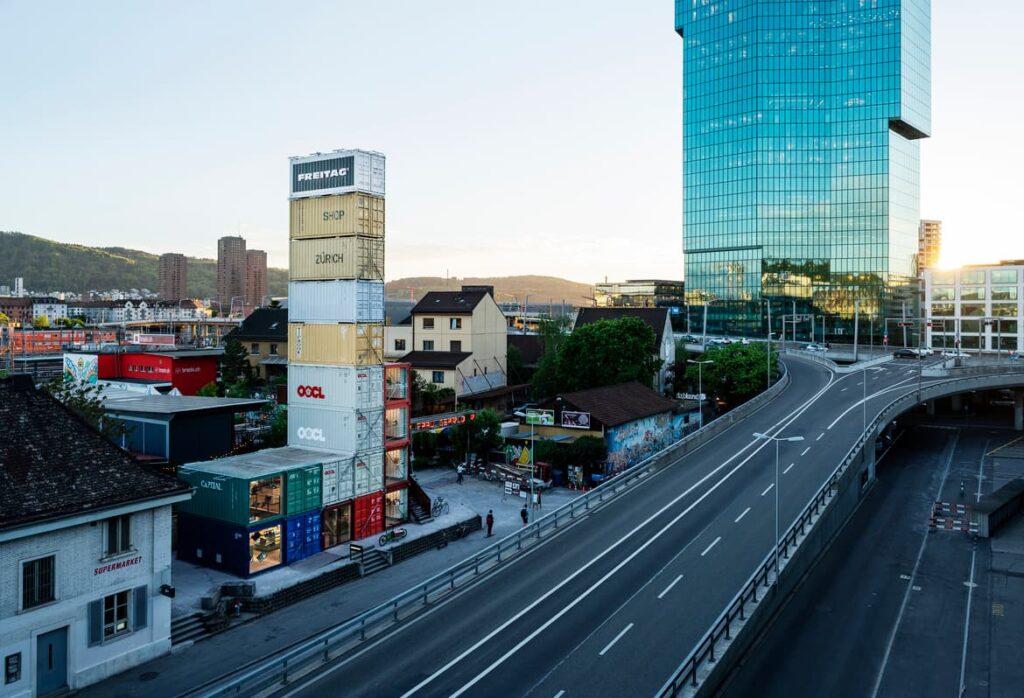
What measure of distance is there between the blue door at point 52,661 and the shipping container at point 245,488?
994cm

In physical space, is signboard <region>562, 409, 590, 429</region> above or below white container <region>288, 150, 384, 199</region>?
below

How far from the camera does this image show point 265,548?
3631cm

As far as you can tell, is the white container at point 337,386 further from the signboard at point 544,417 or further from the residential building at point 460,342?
the residential building at point 460,342

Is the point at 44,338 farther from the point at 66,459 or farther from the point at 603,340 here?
the point at 66,459

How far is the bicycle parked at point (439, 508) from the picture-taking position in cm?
4619

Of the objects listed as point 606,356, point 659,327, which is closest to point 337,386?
point 606,356

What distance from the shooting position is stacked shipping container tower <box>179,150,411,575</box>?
40875 millimetres

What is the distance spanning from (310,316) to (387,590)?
17.0 metres

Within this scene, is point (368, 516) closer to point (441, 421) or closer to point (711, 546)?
point (711, 546)

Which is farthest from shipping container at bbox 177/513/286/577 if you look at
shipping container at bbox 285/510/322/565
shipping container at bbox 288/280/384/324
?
shipping container at bbox 288/280/384/324

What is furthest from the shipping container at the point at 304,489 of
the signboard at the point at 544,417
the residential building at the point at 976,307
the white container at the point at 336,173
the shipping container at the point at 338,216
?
the residential building at the point at 976,307

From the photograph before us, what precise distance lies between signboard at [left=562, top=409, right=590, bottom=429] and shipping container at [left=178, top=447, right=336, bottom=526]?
80.2ft

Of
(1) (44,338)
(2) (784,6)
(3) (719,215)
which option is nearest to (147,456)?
(1) (44,338)

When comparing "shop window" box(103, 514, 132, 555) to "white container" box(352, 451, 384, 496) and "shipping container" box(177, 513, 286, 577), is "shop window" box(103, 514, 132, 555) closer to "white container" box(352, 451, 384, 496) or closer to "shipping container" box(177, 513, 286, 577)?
"shipping container" box(177, 513, 286, 577)
